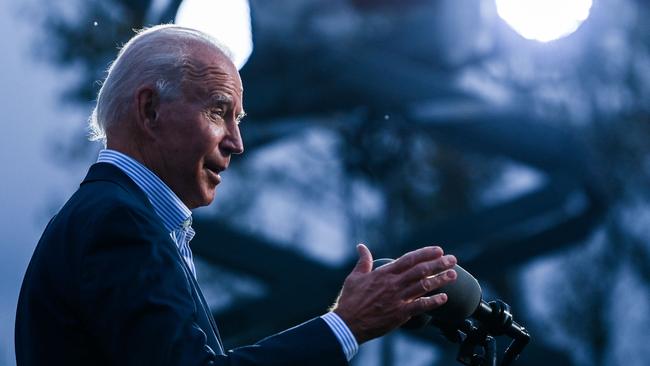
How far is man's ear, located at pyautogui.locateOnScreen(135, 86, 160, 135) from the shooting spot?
7.89ft

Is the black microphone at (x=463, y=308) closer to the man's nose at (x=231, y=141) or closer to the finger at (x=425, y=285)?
the finger at (x=425, y=285)

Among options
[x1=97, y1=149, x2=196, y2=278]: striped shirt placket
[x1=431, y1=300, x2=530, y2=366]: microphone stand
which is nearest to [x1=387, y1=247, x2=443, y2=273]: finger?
[x1=431, y1=300, x2=530, y2=366]: microphone stand

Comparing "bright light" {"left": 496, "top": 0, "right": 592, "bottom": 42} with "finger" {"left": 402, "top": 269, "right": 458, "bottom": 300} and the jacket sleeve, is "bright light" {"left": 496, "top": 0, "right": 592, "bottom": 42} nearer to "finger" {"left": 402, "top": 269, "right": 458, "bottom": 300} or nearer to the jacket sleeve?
"finger" {"left": 402, "top": 269, "right": 458, "bottom": 300}

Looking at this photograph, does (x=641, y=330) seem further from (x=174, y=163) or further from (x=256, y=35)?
(x=174, y=163)

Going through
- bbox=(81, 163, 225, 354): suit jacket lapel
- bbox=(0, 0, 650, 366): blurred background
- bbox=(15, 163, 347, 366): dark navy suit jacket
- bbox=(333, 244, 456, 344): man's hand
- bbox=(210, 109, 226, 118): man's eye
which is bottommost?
bbox=(15, 163, 347, 366): dark navy suit jacket

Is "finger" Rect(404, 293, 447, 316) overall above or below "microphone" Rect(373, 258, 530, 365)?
below

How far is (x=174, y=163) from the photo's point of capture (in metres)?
2.39

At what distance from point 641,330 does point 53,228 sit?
38.8ft

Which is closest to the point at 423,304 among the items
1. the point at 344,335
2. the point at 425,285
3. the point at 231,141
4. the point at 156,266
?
the point at 425,285

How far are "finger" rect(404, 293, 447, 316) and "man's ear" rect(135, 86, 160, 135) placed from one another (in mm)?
662

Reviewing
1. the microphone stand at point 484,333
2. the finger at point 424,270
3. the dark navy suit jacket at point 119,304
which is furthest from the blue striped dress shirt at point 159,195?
the microphone stand at point 484,333

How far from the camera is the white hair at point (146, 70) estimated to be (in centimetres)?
242

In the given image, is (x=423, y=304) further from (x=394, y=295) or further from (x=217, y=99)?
(x=217, y=99)

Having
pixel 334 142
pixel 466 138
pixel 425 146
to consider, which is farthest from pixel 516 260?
pixel 425 146
